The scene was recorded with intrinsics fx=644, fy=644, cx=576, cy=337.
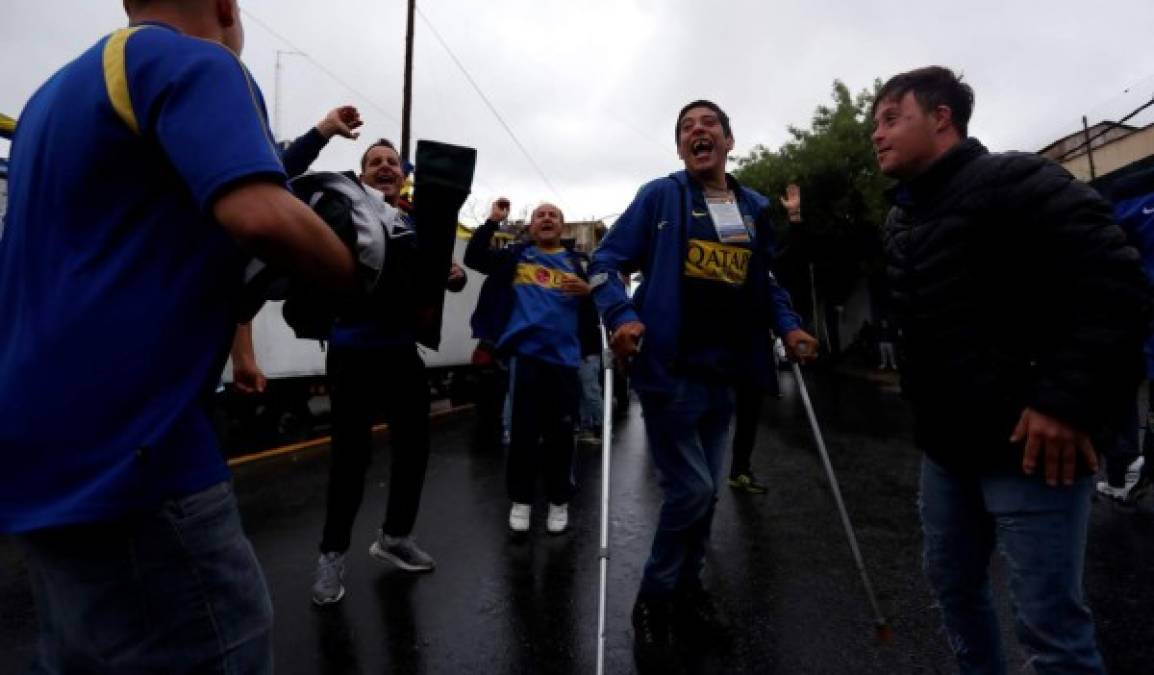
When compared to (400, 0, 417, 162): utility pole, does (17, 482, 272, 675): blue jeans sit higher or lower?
lower

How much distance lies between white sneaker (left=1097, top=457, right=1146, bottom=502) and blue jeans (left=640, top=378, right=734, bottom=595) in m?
3.51

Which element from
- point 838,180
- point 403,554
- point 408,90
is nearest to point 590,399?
point 403,554

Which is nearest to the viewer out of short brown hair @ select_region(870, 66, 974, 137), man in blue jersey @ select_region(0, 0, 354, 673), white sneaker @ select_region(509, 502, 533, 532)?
man in blue jersey @ select_region(0, 0, 354, 673)

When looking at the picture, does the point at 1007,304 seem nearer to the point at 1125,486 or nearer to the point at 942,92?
the point at 942,92

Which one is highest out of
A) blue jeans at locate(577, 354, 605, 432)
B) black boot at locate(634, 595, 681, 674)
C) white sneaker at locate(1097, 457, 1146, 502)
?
blue jeans at locate(577, 354, 605, 432)

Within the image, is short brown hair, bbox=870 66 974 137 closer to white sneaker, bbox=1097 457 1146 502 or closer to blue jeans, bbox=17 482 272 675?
blue jeans, bbox=17 482 272 675

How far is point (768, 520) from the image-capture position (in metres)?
4.23

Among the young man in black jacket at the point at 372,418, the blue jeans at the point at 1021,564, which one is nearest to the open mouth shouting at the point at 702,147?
the young man in black jacket at the point at 372,418

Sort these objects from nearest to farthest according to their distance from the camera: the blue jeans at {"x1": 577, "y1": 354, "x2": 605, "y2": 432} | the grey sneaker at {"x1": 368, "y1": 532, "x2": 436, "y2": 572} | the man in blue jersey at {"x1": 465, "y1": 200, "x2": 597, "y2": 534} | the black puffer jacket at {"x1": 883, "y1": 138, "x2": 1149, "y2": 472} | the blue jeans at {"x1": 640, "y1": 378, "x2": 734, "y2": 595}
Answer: the black puffer jacket at {"x1": 883, "y1": 138, "x2": 1149, "y2": 472} → the blue jeans at {"x1": 640, "y1": 378, "x2": 734, "y2": 595} → the grey sneaker at {"x1": 368, "y1": 532, "x2": 436, "y2": 572} → the man in blue jersey at {"x1": 465, "y1": 200, "x2": 597, "y2": 534} → the blue jeans at {"x1": 577, "y1": 354, "x2": 605, "y2": 432}

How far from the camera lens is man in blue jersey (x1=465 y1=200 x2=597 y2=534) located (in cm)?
406

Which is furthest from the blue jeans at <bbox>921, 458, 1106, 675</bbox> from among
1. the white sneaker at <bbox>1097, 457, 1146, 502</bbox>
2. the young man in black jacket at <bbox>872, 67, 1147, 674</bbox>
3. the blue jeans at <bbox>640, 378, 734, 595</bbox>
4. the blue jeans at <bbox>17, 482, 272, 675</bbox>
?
the white sneaker at <bbox>1097, 457, 1146, 502</bbox>

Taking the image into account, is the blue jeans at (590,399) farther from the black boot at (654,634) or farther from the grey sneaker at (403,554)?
the black boot at (654,634)

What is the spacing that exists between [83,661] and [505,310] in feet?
10.9

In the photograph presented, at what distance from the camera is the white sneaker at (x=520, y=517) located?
3.92 metres
